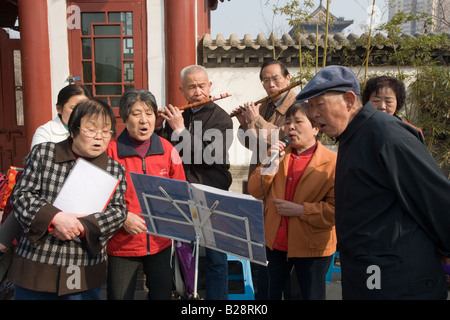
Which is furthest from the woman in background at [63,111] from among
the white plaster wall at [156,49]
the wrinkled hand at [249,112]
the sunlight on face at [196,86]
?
the white plaster wall at [156,49]

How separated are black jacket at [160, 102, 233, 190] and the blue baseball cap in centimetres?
120

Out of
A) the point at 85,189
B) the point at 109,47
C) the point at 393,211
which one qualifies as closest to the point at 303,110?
the point at 393,211

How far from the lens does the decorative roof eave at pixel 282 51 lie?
6.08m

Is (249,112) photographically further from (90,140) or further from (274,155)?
(90,140)

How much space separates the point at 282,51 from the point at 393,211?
4950 millimetres

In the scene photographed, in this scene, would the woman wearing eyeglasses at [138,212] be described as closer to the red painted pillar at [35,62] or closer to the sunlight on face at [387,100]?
the sunlight on face at [387,100]

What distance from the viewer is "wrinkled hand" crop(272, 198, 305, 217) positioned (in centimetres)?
241

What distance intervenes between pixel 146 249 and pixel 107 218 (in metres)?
0.47

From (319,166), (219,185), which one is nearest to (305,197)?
(319,166)

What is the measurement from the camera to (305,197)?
2459 mm

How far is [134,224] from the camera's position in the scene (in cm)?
234
